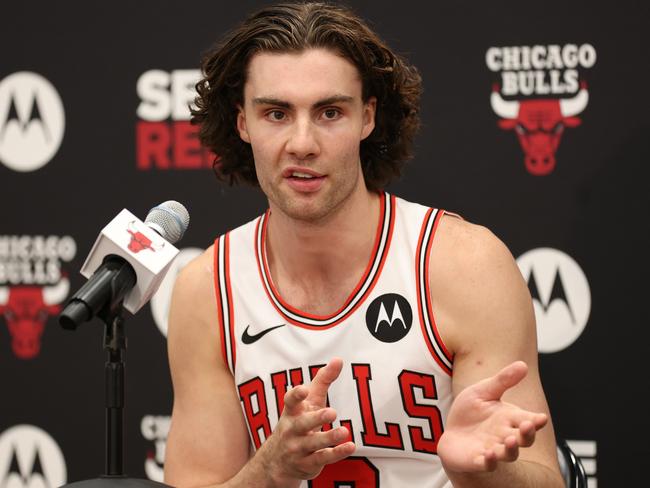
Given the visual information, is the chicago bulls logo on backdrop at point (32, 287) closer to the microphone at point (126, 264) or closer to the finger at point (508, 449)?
the microphone at point (126, 264)

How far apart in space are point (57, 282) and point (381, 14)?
1.09 meters

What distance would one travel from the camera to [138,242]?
1372mm

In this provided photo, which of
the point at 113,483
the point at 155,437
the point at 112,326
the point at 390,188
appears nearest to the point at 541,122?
the point at 390,188

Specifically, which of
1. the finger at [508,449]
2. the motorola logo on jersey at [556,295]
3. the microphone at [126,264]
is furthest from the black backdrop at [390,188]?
the microphone at [126,264]

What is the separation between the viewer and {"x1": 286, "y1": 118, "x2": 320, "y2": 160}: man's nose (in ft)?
6.12

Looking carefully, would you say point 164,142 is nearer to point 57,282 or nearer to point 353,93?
point 57,282

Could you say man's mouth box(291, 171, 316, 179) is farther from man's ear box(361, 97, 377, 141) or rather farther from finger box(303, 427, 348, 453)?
finger box(303, 427, 348, 453)

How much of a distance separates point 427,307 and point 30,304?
1.20 meters

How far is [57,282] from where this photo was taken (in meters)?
2.64

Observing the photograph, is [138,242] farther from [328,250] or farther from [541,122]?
[541,122]

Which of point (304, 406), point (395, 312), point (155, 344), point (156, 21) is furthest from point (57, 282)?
point (304, 406)

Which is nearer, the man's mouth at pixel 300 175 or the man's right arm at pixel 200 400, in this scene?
the man's mouth at pixel 300 175

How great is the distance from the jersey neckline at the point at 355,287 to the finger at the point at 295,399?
18.9 inches

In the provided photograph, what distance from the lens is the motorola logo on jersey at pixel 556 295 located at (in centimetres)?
236
